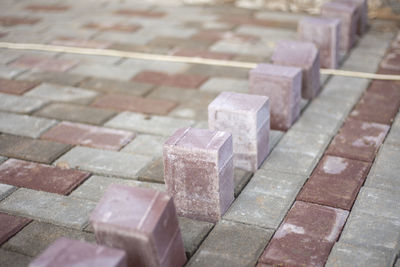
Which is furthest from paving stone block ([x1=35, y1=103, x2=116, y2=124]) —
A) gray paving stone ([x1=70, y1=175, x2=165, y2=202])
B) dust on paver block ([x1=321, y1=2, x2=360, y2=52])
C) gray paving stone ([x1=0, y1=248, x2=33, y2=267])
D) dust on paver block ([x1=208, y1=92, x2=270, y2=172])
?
dust on paver block ([x1=321, y1=2, x2=360, y2=52])

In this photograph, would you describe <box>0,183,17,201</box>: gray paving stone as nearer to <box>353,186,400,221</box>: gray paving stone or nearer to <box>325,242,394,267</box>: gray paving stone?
<box>325,242,394,267</box>: gray paving stone

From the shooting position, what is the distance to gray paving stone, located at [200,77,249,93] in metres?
4.70

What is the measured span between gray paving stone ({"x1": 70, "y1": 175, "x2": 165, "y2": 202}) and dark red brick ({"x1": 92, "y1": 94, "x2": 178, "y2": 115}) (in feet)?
3.44

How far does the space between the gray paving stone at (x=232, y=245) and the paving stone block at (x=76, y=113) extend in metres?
1.72

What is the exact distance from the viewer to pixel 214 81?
4895mm

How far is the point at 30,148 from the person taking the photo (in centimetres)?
382

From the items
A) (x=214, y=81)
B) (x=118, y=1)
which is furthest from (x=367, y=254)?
(x=118, y=1)

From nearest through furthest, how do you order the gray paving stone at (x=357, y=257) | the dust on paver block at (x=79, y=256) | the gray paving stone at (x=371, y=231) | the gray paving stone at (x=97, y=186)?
the dust on paver block at (x=79, y=256), the gray paving stone at (x=357, y=257), the gray paving stone at (x=371, y=231), the gray paving stone at (x=97, y=186)

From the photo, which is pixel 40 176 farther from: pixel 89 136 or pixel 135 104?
pixel 135 104

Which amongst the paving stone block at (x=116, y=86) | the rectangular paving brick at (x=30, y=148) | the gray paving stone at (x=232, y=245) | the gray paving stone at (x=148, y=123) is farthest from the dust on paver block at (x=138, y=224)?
the paving stone block at (x=116, y=86)

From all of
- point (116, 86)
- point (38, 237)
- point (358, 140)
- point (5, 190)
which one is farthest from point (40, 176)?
point (358, 140)

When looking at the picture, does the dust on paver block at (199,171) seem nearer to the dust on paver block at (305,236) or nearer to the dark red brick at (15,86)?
the dust on paver block at (305,236)

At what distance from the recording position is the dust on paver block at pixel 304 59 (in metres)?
4.26

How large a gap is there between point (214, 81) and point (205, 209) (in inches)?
83.8
